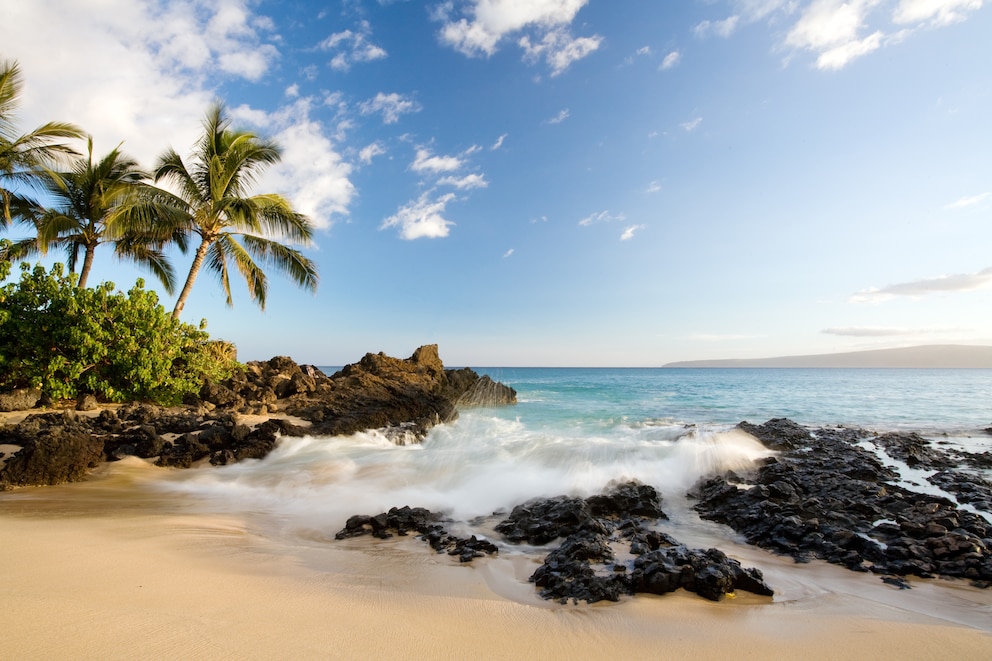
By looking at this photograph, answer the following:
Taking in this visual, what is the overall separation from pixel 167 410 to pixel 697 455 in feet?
48.9

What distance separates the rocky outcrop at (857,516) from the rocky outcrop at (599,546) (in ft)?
4.55

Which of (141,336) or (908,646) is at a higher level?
(141,336)

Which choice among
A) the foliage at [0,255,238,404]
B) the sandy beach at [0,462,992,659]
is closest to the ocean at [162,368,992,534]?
the sandy beach at [0,462,992,659]

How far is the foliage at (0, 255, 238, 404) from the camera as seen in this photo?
439 inches

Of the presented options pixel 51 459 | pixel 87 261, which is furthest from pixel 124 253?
pixel 51 459

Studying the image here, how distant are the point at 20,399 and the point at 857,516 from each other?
62.4 feet

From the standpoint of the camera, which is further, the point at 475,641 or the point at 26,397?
the point at 26,397

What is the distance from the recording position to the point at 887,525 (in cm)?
603

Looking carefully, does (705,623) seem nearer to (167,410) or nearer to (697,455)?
(697,455)

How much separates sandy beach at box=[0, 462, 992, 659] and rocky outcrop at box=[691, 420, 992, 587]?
1.44 ft

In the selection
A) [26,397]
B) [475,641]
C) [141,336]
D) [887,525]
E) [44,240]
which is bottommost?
[887,525]

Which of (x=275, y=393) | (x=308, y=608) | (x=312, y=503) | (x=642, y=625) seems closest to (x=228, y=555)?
(x=308, y=608)

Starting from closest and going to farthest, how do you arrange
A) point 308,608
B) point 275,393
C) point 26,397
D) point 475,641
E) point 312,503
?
point 475,641 < point 308,608 < point 312,503 < point 26,397 < point 275,393

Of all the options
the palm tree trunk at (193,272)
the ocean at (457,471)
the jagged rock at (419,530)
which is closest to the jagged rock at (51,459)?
the ocean at (457,471)
